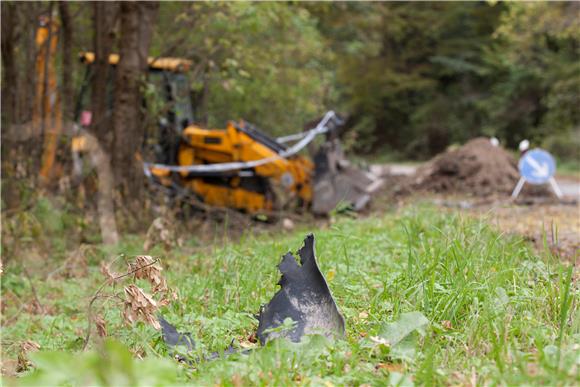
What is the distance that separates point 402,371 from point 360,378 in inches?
6.4

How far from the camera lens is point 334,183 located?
1276 cm

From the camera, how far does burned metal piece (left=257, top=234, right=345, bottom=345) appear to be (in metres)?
3.46

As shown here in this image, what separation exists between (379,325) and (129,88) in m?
8.26

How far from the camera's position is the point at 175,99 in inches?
509

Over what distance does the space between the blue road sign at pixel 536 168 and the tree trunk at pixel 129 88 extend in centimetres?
654

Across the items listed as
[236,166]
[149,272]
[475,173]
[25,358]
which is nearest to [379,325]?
[149,272]

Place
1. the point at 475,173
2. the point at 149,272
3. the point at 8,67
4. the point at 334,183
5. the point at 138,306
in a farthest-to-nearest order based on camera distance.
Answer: the point at 475,173
the point at 334,183
the point at 8,67
the point at 149,272
the point at 138,306

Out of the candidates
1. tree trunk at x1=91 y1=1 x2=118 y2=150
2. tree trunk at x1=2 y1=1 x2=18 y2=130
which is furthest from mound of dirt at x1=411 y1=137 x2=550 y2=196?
tree trunk at x1=2 y1=1 x2=18 y2=130

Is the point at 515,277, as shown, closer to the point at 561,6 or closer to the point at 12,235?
the point at 12,235

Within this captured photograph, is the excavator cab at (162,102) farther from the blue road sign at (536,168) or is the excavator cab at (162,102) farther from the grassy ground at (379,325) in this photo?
the grassy ground at (379,325)

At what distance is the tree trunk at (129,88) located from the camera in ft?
36.1

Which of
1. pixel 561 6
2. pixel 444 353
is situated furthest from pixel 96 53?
pixel 561 6

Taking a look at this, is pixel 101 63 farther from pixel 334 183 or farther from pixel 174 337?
Answer: pixel 174 337

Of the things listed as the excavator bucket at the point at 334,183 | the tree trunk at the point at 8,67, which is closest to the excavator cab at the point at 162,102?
the tree trunk at the point at 8,67
